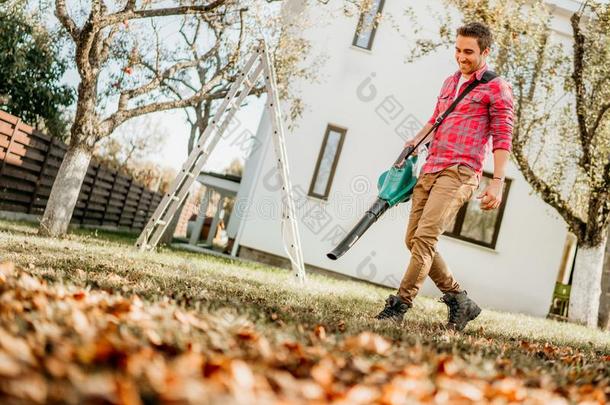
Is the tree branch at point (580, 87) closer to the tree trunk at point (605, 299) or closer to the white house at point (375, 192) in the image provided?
the white house at point (375, 192)

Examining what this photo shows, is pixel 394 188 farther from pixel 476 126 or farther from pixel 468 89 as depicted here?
pixel 468 89

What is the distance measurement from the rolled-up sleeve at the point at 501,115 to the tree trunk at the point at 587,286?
24.0 ft

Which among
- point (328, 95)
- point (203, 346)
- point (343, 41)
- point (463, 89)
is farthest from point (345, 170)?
point (203, 346)

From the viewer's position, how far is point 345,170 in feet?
35.9

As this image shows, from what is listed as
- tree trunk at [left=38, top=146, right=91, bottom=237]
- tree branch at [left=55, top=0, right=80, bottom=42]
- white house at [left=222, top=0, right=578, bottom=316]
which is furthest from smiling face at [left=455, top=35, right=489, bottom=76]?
white house at [left=222, top=0, right=578, bottom=316]

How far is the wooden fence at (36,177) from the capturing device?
9.48m

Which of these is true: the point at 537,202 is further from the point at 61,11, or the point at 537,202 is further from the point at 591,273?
the point at 61,11

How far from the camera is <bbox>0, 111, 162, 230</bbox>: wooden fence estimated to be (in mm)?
9477

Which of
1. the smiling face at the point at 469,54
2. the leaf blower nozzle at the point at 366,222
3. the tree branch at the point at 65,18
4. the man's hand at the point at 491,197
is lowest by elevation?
the leaf blower nozzle at the point at 366,222

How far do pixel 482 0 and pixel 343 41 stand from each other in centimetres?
310

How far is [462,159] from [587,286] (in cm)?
754

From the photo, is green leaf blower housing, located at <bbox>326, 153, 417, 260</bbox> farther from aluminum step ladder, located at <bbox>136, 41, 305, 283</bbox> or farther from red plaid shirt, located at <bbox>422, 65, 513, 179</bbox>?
aluminum step ladder, located at <bbox>136, 41, 305, 283</bbox>

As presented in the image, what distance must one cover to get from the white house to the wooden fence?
4.41 m

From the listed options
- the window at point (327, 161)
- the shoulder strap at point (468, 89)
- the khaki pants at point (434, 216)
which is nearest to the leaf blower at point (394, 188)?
the shoulder strap at point (468, 89)
